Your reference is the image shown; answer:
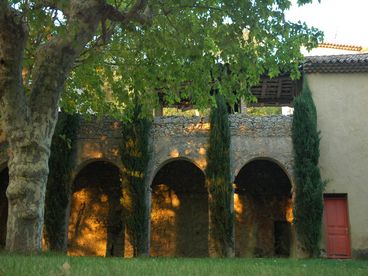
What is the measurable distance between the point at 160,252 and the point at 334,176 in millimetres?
7106

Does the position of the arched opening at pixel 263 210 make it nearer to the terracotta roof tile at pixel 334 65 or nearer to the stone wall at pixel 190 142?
the stone wall at pixel 190 142

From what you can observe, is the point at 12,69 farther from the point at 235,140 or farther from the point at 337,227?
the point at 337,227

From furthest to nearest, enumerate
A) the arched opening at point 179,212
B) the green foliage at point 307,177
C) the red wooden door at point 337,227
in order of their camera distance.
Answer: the arched opening at point 179,212 < the red wooden door at point 337,227 < the green foliage at point 307,177

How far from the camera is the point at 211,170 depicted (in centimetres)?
1516

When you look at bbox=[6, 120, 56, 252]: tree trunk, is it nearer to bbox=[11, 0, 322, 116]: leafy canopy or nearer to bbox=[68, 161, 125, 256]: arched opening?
bbox=[11, 0, 322, 116]: leafy canopy

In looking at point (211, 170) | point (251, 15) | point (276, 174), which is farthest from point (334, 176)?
point (251, 15)

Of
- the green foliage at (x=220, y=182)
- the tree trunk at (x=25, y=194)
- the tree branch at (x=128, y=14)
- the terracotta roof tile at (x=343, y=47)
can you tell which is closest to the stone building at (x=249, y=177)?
the green foliage at (x=220, y=182)

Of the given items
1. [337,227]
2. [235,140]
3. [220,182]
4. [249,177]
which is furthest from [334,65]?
[220,182]

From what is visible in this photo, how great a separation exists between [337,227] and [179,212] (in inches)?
232

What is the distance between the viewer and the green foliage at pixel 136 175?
48.8 ft

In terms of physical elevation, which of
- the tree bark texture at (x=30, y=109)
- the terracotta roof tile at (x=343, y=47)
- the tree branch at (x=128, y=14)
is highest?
the terracotta roof tile at (x=343, y=47)

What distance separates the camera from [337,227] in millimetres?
15625

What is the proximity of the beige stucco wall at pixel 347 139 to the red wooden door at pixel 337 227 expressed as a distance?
0.42 meters

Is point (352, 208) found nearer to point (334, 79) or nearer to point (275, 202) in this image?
point (275, 202)
